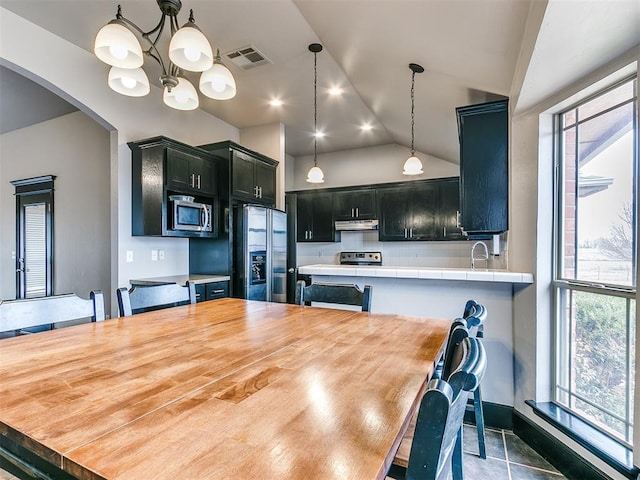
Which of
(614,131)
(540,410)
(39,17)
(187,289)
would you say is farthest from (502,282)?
(39,17)

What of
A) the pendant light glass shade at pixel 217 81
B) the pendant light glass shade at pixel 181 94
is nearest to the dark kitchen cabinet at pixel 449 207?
the pendant light glass shade at pixel 217 81

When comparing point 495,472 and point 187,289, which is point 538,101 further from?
point 187,289

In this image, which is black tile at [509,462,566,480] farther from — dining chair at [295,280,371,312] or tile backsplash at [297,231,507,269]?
tile backsplash at [297,231,507,269]

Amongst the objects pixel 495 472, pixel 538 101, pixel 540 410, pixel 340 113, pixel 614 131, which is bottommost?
pixel 495 472

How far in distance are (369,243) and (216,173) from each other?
2.87 meters

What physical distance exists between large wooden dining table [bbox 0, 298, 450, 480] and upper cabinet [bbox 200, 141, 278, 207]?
2770 mm

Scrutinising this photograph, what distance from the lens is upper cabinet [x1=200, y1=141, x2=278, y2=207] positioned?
157 inches

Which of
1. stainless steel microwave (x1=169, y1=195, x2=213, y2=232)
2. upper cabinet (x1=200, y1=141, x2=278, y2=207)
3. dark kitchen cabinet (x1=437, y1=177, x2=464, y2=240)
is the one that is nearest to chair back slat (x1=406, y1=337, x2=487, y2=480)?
stainless steel microwave (x1=169, y1=195, x2=213, y2=232)

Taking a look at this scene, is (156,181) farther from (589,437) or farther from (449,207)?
(449,207)

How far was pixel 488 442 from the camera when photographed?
2.16m

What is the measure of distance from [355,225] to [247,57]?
311 cm

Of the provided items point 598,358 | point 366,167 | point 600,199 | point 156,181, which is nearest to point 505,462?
point 598,358

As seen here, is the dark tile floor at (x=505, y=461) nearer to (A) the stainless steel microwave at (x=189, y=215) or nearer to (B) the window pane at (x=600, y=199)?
(B) the window pane at (x=600, y=199)

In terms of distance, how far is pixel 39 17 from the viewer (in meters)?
2.63
